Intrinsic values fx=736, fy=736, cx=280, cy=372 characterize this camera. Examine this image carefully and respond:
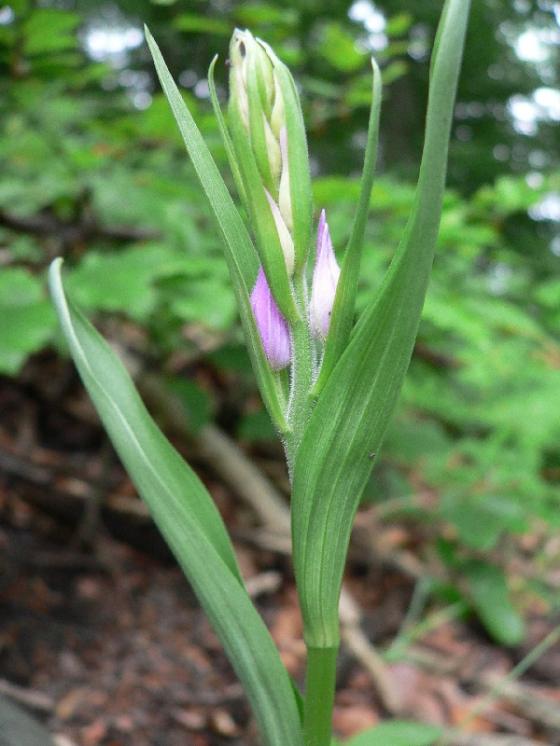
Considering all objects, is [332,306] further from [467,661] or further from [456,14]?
[467,661]

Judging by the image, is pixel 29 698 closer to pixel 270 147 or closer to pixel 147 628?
pixel 147 628

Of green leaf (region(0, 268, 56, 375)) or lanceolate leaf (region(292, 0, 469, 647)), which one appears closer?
lanceolate leaf (region(292, 0, 469, 647))

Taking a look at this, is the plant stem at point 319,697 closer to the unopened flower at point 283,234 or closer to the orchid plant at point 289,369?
the orchid plant at point 289,369

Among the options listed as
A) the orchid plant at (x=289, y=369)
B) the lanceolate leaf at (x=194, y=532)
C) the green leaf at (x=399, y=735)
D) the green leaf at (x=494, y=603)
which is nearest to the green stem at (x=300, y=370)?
the orchid plant at (x=289, y=369)

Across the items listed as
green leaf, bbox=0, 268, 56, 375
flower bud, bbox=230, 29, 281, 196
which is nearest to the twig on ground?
green leaf, bbox=0, 268, 56, 375

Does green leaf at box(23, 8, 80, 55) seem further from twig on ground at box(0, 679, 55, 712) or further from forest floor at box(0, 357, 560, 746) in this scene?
twig on ground at box(0, 679, 55, 712)

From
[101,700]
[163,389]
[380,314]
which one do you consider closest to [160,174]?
[163,389]

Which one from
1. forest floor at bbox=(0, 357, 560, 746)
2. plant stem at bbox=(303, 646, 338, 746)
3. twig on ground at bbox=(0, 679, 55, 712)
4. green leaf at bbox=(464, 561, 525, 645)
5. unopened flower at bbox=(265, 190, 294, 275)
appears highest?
unopened flower at bbox=(265, 190, 294, 275)
